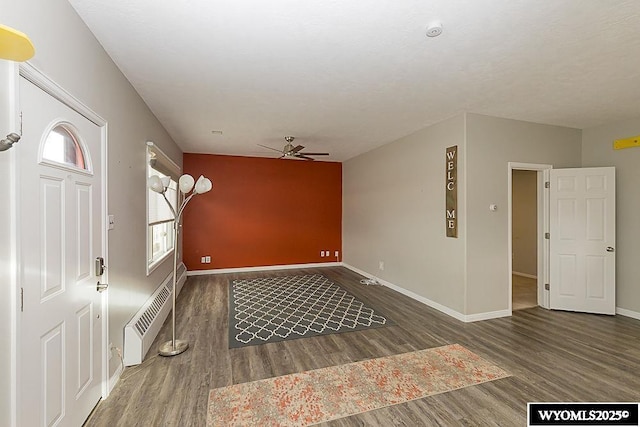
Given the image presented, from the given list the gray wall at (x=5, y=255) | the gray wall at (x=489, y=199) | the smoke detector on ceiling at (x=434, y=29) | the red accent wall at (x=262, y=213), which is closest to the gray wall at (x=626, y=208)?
the gray wall at (x=489, y=199)

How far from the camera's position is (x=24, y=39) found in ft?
2.89

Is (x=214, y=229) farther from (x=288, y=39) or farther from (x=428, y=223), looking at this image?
(x=288, y=39)

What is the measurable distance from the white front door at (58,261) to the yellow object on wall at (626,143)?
242 inches

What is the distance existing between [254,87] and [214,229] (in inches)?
164

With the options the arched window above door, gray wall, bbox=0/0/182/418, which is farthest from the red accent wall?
the arched window above door

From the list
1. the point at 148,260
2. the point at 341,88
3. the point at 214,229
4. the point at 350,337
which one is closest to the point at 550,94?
the point at 341,88

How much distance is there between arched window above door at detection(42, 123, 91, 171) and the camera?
1.57 metres

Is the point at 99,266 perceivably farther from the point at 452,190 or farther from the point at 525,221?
the point at 525,221

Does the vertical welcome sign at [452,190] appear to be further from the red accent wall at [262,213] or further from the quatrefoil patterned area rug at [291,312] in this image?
the red accent wall at [262,213]

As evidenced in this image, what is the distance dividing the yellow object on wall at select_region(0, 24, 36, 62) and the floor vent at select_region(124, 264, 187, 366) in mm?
2404

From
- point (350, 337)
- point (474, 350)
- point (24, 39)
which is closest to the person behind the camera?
point (24, 39)

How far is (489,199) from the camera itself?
3.79m

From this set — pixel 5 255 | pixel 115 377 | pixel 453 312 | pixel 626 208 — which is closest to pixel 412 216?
pixel 453 312

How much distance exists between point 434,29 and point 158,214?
4.17m
